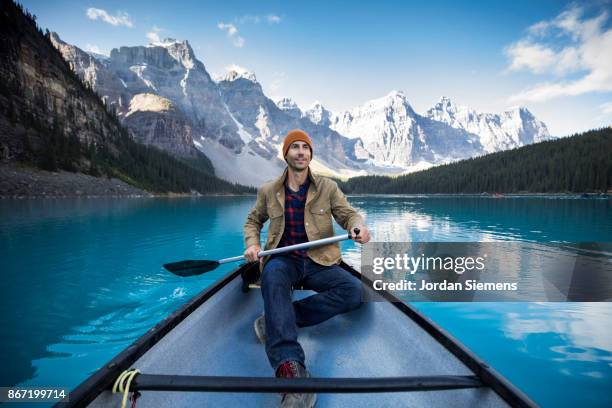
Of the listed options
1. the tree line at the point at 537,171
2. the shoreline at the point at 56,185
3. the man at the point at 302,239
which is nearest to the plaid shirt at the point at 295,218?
the man at the point at 302,239

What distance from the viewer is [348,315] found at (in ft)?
14.7

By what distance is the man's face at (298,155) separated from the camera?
423cm

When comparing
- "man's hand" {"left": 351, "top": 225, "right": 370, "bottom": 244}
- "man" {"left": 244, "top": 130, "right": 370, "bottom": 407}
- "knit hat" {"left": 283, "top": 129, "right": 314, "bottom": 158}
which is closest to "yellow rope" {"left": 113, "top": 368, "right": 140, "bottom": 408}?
"man" {"left": 244, "top": 130, "right": 370, "bottom": 407}

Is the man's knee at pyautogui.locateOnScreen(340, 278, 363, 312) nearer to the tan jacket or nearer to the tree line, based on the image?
the tan jacket

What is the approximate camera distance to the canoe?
6.87 ft

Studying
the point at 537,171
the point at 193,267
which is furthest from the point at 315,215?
the point at 537,171

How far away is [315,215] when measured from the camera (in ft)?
14.1

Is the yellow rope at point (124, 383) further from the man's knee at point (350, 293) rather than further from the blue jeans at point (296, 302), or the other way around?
the man's knee at point (350, 293)

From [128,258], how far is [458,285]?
13122mm

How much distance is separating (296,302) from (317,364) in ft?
2.54

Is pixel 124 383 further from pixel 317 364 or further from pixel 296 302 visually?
pixel 296 302

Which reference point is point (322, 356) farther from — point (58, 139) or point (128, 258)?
point (58, 139)

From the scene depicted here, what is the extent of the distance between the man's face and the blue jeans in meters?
1.30

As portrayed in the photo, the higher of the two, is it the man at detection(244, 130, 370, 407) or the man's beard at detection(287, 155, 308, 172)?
the man's beard at detection(287, 155, 308, 172)
